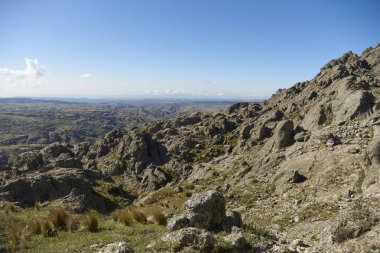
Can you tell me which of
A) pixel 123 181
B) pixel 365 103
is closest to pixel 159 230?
pixel 365 103

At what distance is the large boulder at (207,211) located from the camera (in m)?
18.0

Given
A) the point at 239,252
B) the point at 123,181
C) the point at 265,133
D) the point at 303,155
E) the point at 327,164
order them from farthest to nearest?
the point at 123,181, the point at 265,133, the point at 303,155, the point at 327,164, the point at 239,252

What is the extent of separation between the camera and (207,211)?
724 inches

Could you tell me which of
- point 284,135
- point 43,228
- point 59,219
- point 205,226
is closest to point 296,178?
point 284,135

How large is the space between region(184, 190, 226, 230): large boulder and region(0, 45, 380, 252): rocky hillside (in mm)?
56

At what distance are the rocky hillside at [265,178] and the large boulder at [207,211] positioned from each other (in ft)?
0.18

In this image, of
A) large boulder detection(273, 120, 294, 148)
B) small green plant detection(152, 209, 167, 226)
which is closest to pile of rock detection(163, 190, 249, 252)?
small green plant detection(152, 209, 167, 226)

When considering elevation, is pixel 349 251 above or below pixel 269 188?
above

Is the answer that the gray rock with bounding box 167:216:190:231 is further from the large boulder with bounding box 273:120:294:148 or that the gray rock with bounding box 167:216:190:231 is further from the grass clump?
the large boulder with bounding box 273:120:294:148

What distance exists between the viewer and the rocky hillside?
1571cm

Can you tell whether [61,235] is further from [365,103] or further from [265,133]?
[265,133]

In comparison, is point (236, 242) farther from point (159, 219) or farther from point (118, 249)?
point (159, 219)

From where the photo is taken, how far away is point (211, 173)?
2441 inches

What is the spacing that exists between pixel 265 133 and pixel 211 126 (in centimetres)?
4142
